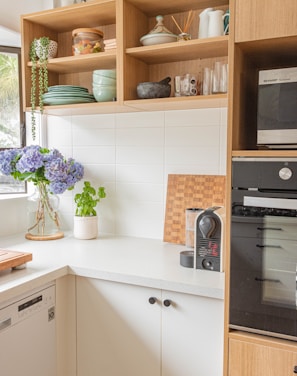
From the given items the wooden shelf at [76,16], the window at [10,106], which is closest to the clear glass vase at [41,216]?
the window at [10,106]

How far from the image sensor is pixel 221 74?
1771mm

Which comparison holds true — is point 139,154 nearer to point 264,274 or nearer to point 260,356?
point 264,274

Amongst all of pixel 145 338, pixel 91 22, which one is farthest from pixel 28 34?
pixel 145 338

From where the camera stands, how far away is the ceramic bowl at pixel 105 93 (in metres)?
1.93

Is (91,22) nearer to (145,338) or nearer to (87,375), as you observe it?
(145,338)

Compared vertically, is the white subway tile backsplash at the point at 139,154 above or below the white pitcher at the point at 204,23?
below

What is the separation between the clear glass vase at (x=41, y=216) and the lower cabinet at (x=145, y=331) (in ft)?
2.17

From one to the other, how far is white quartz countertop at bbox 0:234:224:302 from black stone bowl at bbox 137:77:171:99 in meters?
0.77

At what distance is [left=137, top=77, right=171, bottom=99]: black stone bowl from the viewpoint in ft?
5.90

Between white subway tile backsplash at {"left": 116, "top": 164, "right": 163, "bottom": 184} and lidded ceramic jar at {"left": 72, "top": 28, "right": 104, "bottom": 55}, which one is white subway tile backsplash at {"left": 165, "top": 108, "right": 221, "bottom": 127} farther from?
lidded ceramic jar at {"left": 72, "top": 28, "right": 104, "bottom": 55}

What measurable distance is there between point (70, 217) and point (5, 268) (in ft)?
3.07

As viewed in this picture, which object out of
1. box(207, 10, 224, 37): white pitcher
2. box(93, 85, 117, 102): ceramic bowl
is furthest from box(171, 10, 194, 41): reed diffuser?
box(93, 85, 117, 102): ceramic bowl

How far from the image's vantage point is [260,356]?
50.5 inches

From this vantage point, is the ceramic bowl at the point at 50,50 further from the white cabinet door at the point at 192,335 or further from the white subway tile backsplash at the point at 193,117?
the white cabinet door at the point at 192,335
